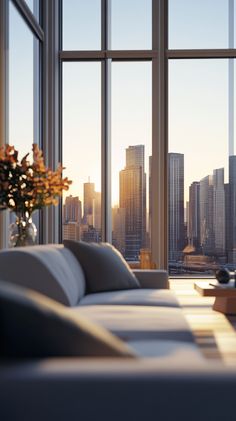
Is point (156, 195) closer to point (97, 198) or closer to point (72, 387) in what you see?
point (97, 198)

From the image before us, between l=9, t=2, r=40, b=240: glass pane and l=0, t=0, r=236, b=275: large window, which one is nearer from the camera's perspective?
l=9, t=2, r=40, b=240: glass pane

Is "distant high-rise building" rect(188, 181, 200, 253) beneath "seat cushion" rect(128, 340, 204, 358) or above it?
above

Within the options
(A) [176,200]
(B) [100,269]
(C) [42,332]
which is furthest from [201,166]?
(C) [42,332]

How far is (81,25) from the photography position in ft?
23.9

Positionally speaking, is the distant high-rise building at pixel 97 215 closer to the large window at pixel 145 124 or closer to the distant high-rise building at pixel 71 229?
the large window at pixel 145 124

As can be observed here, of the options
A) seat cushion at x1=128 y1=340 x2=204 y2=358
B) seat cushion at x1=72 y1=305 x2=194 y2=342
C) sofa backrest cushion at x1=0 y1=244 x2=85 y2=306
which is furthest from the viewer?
sofa backrest cushion at x1=0 y1=244 x2=85 y2=306

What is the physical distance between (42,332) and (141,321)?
168cm

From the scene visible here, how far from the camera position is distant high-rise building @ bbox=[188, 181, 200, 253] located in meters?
7.19

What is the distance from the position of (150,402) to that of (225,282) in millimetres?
3749

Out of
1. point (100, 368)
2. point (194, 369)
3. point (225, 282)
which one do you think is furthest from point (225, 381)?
point (225, 282)

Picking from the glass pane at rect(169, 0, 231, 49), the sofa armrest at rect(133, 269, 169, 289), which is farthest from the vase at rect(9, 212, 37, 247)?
the glass pane at rect(169, 0, 231, 49)

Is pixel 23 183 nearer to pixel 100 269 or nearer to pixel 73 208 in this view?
pixel 100 269

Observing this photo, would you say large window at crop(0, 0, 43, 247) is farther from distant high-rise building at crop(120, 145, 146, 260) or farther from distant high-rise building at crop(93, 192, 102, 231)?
distant high-rise building at crop(120, 145, 146, 260)

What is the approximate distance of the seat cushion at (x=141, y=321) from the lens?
2287mm
